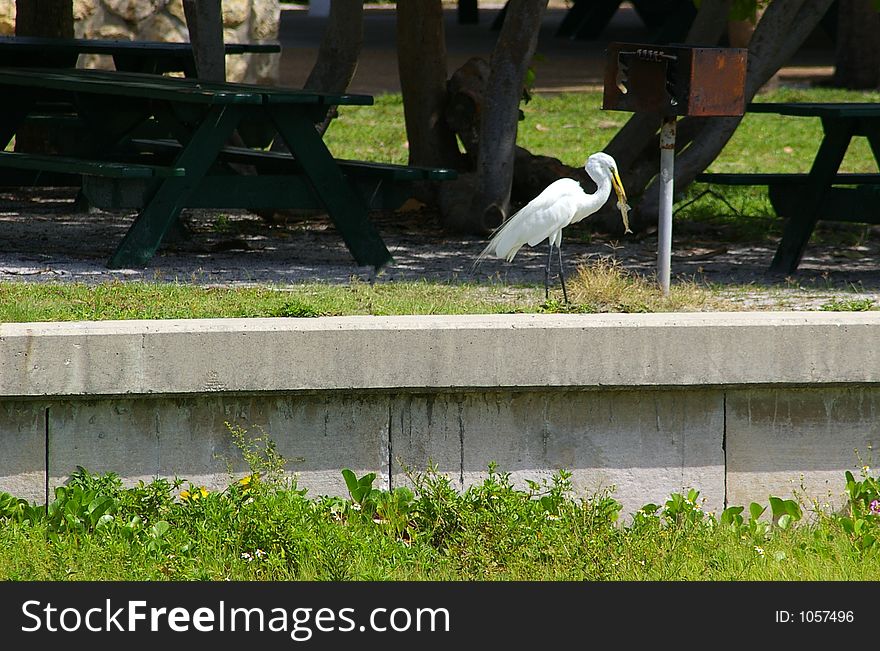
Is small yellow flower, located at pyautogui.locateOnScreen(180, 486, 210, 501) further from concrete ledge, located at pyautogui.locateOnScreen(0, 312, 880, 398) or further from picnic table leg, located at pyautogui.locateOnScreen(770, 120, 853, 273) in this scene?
picnic table leg, located at pyautogui.locateOnScreen(770, 120, 853, 273)

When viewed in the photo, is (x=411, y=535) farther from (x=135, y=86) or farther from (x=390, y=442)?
(x=135, y=86)

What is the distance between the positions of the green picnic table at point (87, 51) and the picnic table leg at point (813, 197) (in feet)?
13.5

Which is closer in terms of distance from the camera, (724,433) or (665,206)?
(724,433)

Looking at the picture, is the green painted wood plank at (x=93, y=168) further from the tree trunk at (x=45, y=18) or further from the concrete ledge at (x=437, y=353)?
the tree trunk at (x=45, y=18)

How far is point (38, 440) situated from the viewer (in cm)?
460

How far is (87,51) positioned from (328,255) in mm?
2790

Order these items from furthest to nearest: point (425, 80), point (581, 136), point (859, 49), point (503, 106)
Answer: point (859, 49) → point (581, 136) → point (425, 80) → point (503, 106)

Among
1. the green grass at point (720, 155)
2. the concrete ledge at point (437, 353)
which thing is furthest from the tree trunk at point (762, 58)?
the concrete ledge at point (437, 353)

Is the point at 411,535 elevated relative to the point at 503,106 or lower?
lower

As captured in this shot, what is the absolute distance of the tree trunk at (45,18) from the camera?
10484 millimetres

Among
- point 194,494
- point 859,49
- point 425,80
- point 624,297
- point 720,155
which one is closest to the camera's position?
point 194,494

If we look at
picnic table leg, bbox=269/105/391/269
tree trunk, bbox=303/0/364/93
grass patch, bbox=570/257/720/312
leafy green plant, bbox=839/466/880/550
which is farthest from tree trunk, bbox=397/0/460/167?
leafy green plant, bbox=839/466/880/550

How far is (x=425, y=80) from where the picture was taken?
29.0 ft

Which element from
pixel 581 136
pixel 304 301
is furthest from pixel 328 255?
pixel 581 136
